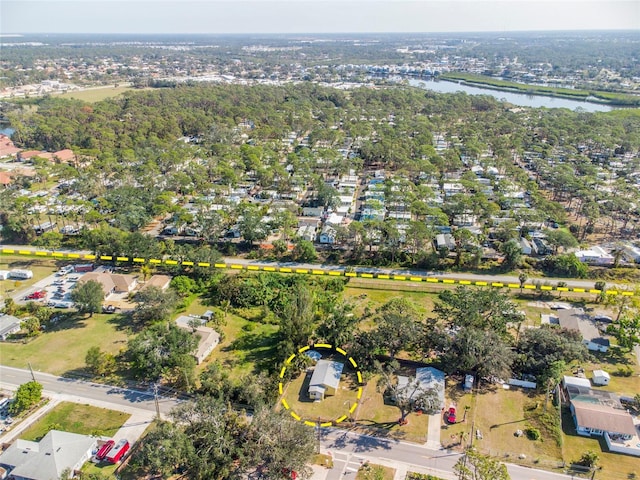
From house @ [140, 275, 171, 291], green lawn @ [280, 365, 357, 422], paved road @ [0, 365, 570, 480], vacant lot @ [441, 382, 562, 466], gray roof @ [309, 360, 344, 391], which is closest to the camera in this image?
paved road @ [0, 365, 570, 480]

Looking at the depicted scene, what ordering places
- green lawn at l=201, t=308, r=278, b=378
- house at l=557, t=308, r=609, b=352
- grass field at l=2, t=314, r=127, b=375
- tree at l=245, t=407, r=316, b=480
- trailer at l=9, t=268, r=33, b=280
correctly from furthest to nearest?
trailer at l=9, t=268, r=33, b=280 < house at l=557, t=308, r=609, b=352 < grass field at l=2, t=314, r=127, b=375 < green lawn at l=201, t=308, r=278, b=378 < tree at l=245, t=407, r=316, b=480

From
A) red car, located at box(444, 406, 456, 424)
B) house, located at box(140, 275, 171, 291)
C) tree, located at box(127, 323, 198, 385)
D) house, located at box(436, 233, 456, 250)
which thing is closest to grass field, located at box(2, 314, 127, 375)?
house, located at box(140, 275, 171, 291)

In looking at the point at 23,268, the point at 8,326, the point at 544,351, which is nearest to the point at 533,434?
the point at 544,351

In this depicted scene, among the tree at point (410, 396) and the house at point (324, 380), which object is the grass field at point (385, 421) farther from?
the house at point (324, 380)

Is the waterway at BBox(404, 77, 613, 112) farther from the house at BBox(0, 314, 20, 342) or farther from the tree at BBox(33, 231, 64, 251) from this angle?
the house at BBox(0, 314, 20, 342)

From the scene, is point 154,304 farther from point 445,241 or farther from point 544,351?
point 445,241

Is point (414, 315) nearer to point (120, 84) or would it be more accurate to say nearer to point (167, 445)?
point (167, 445)

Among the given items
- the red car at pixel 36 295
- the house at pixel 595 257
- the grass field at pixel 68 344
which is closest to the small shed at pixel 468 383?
the house at pixel 595 257
